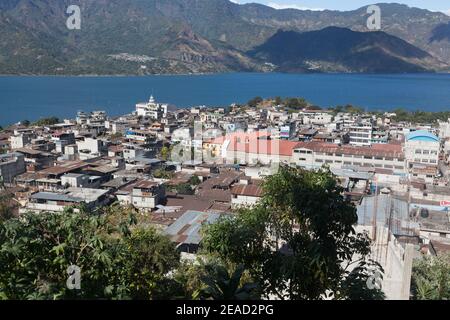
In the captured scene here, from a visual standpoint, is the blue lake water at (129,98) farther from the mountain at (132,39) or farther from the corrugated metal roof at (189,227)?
the corrugated metal roof at (189,227)

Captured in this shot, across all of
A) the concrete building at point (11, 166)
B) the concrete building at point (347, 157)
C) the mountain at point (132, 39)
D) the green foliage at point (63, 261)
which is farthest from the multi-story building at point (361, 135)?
the mountain at point (132, 39)

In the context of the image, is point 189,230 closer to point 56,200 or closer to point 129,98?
point 56,200

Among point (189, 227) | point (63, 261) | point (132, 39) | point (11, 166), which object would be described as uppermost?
point (132, 39)

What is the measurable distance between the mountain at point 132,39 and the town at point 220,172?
76358 mm

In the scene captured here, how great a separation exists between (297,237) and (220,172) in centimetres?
1348

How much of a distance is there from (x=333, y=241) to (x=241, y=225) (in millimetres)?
1011

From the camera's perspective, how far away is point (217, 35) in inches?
6811

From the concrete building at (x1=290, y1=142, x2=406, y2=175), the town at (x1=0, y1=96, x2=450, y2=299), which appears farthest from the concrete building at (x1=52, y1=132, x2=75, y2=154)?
the concrete building at (x1=290, y1=142, x2=406, y2=175)

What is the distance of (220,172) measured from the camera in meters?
18.0

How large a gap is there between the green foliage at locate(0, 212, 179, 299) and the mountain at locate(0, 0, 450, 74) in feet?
328

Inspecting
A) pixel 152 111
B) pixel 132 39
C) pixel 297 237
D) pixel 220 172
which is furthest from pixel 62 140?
pixel 132 39

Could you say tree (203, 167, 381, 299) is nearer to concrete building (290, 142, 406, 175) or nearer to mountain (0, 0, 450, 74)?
concrete building (290, 142, 406, 175)

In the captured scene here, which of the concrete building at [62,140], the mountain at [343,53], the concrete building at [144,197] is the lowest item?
the concrete building at [144,197]

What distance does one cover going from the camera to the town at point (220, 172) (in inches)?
405
